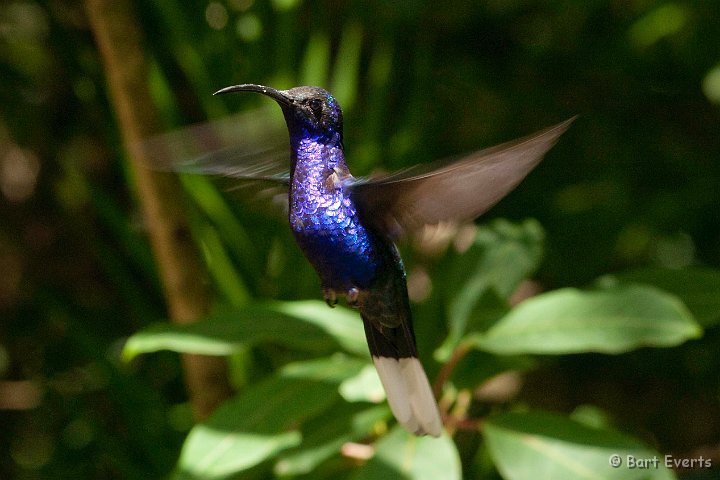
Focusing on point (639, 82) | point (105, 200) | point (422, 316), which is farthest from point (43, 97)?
point (639, 82)

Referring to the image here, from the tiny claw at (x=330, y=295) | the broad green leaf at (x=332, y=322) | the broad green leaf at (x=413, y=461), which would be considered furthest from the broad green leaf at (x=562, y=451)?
the tiny claw at (x=330, y=295)

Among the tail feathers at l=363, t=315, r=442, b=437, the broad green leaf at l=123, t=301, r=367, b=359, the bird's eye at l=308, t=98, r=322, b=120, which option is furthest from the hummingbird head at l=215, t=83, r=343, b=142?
the broad green leaf at l=123, t=301, r=367, b=359

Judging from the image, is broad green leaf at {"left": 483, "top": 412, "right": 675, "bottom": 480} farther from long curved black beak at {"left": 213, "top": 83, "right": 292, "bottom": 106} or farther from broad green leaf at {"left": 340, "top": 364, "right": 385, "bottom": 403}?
long curved black beak at {"left": 213, "top": 83, "right": 292, "bottom": 106}

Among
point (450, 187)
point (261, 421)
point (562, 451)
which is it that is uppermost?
point (450, 187)

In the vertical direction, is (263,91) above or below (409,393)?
above

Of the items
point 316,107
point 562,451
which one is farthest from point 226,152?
point 562,451

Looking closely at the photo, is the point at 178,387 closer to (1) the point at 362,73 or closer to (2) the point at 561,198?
(1) the point at 362,73

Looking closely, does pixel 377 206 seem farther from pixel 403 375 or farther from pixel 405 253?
pixel 405 253
